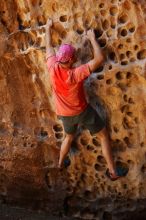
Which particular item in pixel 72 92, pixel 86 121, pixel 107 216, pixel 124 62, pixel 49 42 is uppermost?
pixel 49 42

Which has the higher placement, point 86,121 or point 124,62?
point 124,62

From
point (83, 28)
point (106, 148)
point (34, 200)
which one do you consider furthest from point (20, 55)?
point (34, 200)

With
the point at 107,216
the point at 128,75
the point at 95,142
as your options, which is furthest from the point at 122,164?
the point at 128,75

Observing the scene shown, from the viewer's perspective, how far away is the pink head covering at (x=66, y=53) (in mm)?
4328

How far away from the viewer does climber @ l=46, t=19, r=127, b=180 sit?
173 inches

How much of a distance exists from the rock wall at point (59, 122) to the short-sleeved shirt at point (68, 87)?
232mm

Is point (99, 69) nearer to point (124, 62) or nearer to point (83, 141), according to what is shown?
point (124, 62)

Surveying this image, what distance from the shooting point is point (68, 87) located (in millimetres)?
4492

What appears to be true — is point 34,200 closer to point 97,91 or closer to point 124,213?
point 124,213

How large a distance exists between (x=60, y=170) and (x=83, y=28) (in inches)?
56.7

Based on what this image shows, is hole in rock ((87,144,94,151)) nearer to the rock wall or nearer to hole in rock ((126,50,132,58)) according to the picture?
the rock wall

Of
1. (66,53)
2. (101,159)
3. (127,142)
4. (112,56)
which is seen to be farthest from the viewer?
(101,159)

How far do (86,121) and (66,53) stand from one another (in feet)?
2.22

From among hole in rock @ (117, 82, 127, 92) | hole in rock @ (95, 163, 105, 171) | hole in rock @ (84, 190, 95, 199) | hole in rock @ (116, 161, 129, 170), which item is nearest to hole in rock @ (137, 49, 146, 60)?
hole in rock @ (117, 82, 127, 92)
